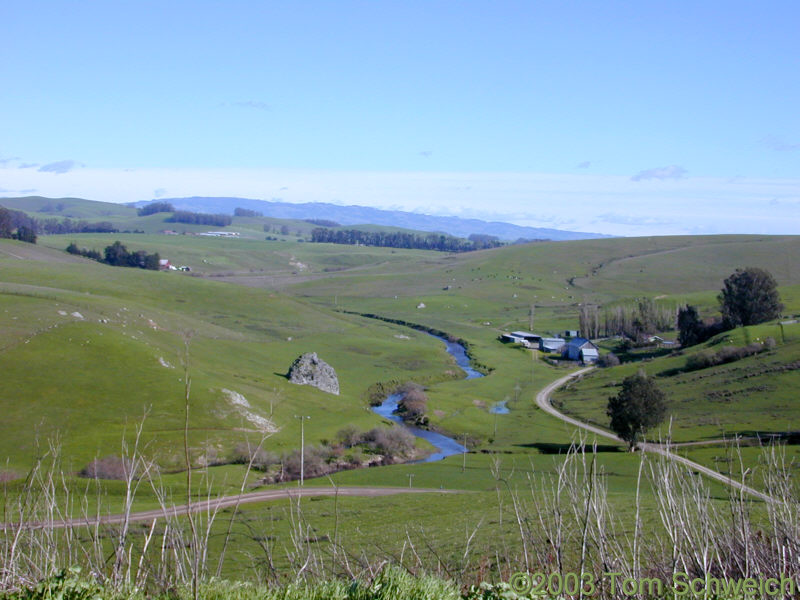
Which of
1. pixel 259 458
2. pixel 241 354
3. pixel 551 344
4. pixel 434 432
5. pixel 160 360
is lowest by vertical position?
pixel 434 432

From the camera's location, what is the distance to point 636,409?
59656 mm

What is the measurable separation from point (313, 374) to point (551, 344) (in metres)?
55.2

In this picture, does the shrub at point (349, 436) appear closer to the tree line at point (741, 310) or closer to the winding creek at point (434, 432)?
the winding creek at point (434, 432)

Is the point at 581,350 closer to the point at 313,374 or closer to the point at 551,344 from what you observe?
the point at 551,344

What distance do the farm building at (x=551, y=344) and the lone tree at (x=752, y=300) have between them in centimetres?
2672

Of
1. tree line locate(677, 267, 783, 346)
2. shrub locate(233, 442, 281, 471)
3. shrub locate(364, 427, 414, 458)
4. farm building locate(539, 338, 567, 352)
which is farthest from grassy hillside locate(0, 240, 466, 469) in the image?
tree line locate(677, 267, 783, 346)

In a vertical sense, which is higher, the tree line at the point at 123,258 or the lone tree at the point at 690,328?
the tree line at the point at 123,258

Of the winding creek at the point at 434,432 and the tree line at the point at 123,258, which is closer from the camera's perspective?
the winding creek at the point at 434,432

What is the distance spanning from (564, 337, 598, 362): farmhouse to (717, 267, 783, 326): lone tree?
21885 millimetres

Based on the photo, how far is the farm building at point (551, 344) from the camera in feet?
402

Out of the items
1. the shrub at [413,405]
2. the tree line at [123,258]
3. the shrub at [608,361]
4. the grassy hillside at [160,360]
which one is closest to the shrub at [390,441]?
the grassy hillside at [160,360]

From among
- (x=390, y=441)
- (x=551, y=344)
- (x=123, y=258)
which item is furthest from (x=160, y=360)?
(x=123, y=258)

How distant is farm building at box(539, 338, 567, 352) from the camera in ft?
402

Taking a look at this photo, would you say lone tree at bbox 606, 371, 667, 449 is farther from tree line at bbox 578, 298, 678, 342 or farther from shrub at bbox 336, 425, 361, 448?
tree line at bbox 578, 298, 678, 342
